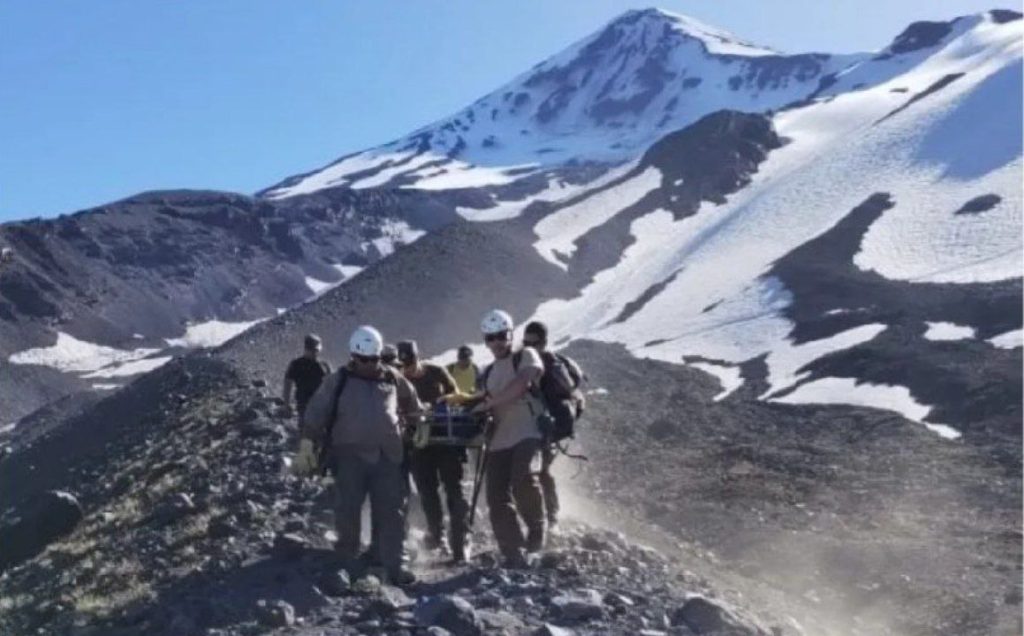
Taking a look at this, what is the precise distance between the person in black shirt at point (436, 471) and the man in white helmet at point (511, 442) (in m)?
0.70

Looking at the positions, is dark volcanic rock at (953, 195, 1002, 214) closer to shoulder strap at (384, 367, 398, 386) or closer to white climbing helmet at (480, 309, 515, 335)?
white climbing helmet at (480, 309, 515, 335)

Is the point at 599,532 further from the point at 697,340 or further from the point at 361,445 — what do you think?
the point at 697,340

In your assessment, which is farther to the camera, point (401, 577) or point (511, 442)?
point (511, 442)

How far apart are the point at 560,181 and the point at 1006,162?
101923mm

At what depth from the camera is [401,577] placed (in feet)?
37.4

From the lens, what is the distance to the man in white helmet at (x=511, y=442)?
39.0 feet

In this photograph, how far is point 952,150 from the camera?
269 feet

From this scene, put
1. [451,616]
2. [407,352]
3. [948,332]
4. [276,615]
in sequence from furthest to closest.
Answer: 1. [948,332]
2. [407,352]
3. [276,615]
4. [451,616]

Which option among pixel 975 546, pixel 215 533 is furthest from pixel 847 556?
pixel 215 533

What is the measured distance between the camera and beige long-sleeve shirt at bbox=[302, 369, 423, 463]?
453 inches

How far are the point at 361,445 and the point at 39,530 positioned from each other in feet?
23.8

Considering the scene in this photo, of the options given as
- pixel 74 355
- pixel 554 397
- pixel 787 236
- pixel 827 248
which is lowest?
pixel 787 236

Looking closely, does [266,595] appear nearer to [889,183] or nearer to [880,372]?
[880,372]

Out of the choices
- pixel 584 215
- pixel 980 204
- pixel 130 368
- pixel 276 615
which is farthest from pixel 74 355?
pixel 276 615
